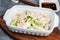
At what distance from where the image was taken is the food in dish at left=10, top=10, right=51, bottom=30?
3.02ft

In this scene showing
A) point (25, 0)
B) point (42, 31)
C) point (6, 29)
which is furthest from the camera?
point (25, 0)

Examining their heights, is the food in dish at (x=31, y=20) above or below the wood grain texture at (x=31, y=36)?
above

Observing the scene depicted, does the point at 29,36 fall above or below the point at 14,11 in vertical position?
below

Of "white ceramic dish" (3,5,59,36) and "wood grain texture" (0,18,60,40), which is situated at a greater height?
"white ceramic dish" (3,5,59,36)

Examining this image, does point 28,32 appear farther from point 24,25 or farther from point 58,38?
point 58,38

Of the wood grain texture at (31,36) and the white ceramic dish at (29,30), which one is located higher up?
the white ceramic dish at (29,30)

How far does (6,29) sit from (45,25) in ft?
Answer: 0.73

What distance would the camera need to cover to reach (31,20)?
37.3 inches

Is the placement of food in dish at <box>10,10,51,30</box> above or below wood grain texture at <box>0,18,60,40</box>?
above

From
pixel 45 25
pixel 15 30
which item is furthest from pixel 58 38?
pixel 15 30

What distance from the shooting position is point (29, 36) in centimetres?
94

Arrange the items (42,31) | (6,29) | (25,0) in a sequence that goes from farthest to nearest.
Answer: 1. (25,0)
2. (6,29)
3. (42,31)

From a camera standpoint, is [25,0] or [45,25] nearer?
[45,25]

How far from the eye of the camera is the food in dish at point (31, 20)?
3.02 feet
